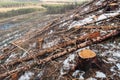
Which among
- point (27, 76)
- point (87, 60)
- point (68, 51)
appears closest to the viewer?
point (87, 60)

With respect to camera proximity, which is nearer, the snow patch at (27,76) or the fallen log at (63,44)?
the snow patch at (27,76)

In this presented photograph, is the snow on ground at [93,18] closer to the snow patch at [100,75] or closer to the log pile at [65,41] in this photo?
the log pile at [65,41]

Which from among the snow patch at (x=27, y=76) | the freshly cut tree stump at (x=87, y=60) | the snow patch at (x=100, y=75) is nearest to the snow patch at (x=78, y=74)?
the freshly cut tree stump at (x=87, y=60)

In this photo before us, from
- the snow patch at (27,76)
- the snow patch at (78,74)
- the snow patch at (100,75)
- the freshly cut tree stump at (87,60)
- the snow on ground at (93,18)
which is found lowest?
the snow patch at (27,76)

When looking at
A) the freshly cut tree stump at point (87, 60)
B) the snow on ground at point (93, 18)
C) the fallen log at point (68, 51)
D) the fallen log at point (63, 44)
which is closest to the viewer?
the freshly cut tree stump at point (87, 60)

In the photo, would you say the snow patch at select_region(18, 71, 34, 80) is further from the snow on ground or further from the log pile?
Result: the snow on ground

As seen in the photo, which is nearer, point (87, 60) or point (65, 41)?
point (87, 60)

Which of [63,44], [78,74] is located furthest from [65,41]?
[78,74]


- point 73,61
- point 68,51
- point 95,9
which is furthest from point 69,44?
point 95,9

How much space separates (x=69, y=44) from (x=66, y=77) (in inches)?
56.7

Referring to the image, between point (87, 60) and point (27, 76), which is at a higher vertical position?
point (87, 60)

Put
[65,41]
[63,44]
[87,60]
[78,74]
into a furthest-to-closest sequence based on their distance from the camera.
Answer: [65,41] → [63,44] → [78,74] → [87,60]

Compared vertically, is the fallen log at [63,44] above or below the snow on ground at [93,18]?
below

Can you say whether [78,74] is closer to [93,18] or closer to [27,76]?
[27,76]
